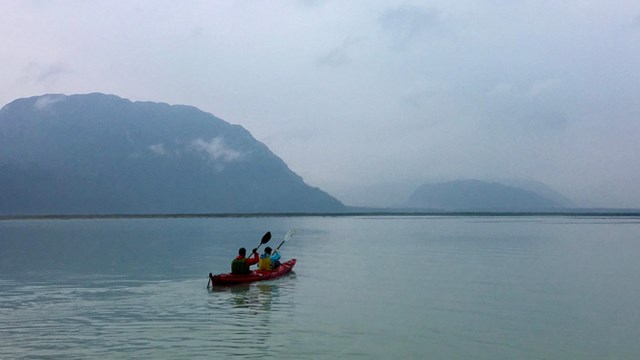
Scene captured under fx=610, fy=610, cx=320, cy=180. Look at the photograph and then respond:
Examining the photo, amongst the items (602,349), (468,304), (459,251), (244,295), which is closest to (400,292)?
(468,304)

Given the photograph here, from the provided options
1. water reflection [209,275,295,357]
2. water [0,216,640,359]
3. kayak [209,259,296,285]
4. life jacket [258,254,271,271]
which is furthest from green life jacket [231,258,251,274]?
life jacket [258,254,271,271]

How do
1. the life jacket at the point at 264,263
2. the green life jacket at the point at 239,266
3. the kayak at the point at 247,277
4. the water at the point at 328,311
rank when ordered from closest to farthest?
the water at the point at 328,311, the kayak at the point at 247,277, the green life jacket at the point at 239,266, the life jacket at the point at 264,263

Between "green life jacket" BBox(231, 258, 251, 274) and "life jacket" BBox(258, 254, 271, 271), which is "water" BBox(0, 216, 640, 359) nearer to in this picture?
"green life jacket" BBox(231, 258, 251, 274)

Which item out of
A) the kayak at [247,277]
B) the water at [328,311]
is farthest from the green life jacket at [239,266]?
the water at [328,311]

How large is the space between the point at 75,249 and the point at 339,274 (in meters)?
30.0

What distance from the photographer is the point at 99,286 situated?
27.5m

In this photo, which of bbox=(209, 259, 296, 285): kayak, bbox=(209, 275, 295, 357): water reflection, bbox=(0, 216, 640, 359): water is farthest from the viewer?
bbox=(209, 259, 296, 285): kayak

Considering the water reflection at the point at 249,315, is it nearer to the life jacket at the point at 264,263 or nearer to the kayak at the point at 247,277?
the kayak at the point at 247,277

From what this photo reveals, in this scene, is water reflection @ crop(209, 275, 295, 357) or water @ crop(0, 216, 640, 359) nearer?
water @ crop(0, 216, 640, 359)

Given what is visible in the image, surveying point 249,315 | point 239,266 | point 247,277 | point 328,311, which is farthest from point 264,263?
point 249,315

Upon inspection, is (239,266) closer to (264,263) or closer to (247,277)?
(247,277)

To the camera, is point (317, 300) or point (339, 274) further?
point (339, 274)

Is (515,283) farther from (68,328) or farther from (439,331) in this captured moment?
(68,328)

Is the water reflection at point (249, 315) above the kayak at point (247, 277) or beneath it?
beneath
